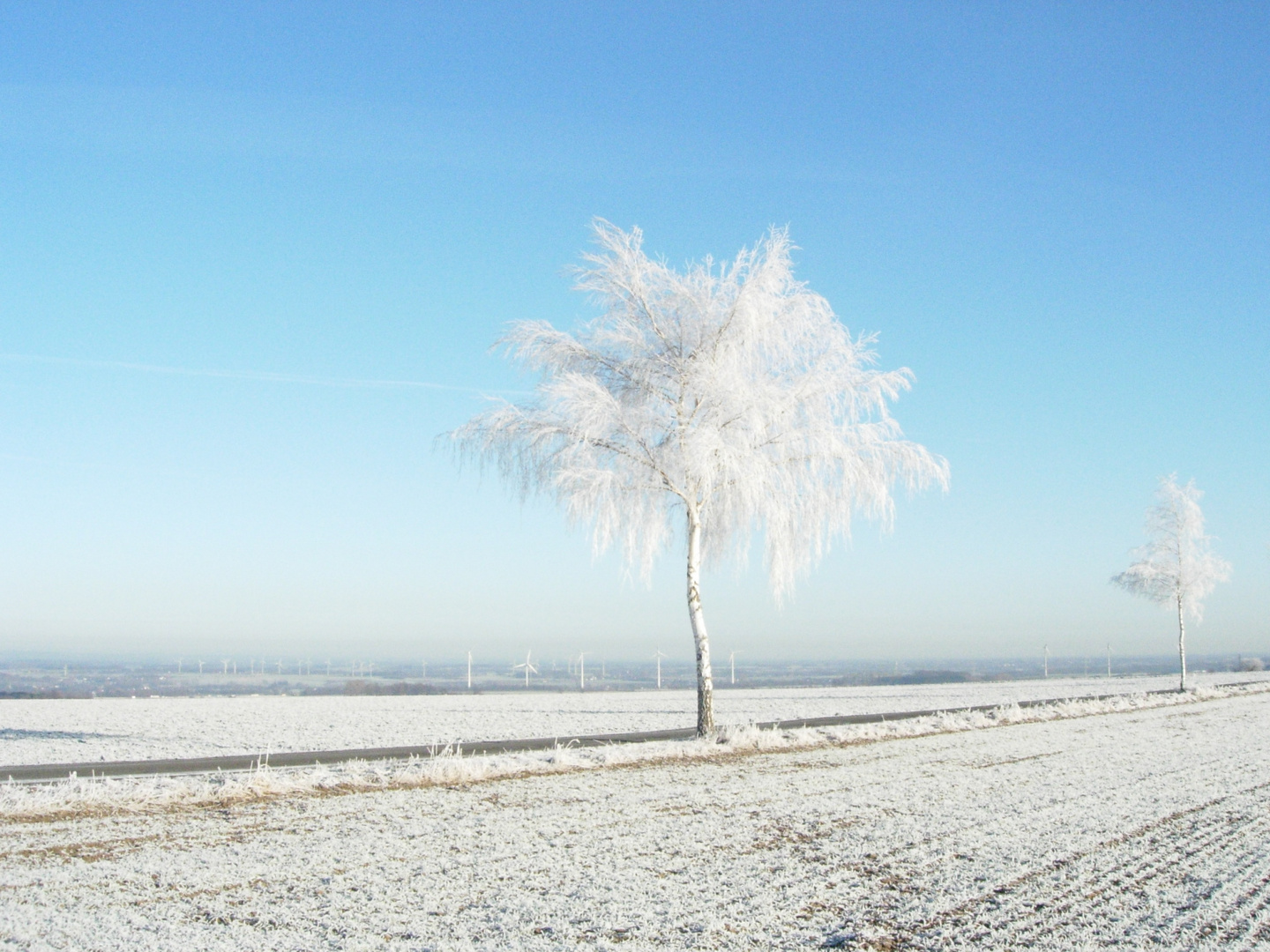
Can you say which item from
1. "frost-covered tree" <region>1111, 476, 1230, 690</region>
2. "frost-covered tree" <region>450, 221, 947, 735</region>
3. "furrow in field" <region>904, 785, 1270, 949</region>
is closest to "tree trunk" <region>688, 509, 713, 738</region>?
"frost-covered tree" <region>450, 221, 947, 735</region>

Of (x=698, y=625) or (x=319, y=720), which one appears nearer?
(x=698, y=625)

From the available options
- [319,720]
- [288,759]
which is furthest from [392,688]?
[288,759]

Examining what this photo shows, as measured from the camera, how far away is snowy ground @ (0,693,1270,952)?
20.3 feet

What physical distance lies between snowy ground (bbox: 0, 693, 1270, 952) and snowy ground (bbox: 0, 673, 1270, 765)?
8.38m

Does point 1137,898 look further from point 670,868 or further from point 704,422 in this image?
point 704,422

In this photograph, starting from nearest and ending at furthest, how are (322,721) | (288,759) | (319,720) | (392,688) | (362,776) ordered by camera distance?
(362,776) < (288,759) < (322,721) < (319,720) < (392,688)

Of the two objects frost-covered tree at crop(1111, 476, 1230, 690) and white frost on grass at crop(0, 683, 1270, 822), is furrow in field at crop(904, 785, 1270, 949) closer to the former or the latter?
white frost on grass at crop(0, 683, 1270, 822)

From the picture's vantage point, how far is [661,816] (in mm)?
10352

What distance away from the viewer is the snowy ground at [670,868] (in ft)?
20.3

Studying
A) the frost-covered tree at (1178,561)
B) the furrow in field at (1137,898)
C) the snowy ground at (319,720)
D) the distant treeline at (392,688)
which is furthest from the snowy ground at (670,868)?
the distant treeline at (392,688)

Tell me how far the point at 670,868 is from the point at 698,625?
9.70 m

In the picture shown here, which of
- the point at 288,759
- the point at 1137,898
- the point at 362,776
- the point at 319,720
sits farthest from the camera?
the point at 319,720

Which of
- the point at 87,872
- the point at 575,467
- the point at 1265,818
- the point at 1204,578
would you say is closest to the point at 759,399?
the point at 575,467

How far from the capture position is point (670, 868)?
7.92m
